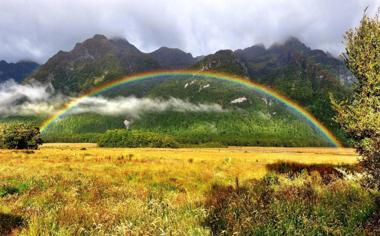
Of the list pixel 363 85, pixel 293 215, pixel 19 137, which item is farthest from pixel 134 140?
A: pixel 293 215

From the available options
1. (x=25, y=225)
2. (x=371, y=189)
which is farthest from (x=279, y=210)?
(x=25, y=225)

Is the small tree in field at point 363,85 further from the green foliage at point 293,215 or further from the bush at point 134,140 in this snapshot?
the bush at point 134,140

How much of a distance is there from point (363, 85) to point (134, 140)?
492 ft

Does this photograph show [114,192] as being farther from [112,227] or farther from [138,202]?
[112,227]

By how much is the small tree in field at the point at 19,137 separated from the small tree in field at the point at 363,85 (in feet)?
281

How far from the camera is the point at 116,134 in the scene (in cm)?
16812

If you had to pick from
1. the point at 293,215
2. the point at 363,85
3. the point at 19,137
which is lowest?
the point at 293,215

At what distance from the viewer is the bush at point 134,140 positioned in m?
162

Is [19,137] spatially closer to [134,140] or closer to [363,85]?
[134,140]

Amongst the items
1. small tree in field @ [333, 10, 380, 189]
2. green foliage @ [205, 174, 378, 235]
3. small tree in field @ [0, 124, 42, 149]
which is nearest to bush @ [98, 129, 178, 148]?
small tree in field @ [0, 124, 42, 149]

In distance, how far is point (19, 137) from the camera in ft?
290

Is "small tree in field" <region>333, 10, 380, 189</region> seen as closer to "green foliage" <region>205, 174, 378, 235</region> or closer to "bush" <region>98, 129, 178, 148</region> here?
"green foliage" <region>205, 174, 378, 235</region>

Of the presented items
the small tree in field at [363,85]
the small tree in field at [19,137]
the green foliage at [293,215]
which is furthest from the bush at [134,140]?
the green foliage at [293,215]

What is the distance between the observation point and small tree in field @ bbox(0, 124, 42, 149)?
87875mm
